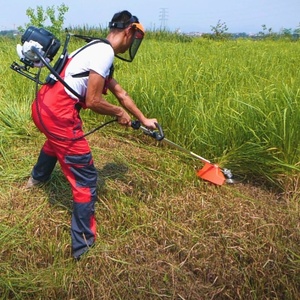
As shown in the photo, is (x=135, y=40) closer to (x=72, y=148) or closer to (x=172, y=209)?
(x=72, y=148)

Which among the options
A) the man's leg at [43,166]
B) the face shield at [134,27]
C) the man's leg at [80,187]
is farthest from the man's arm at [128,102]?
the man's leg at [43,166]

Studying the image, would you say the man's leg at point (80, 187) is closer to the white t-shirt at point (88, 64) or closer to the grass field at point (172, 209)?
the grass field at point (172, 209)

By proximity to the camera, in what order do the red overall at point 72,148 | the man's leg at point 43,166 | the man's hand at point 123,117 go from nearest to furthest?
1. the red overall at point 72,148
2. the man's hand at point 123,117
3. the man's leg at point 43,166

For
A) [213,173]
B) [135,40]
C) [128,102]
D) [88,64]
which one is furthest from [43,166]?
[213,173]

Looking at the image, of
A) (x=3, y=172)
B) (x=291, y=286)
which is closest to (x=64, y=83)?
(x=3, y=172)

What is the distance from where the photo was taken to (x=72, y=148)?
1.99m

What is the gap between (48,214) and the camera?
2355 mm

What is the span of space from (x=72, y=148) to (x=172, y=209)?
84 centimetres

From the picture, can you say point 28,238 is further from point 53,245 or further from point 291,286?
point 291,286

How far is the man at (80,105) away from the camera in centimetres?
191

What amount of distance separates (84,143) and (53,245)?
68 cm

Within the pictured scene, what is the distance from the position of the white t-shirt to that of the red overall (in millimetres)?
62

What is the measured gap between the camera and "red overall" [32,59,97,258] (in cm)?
197

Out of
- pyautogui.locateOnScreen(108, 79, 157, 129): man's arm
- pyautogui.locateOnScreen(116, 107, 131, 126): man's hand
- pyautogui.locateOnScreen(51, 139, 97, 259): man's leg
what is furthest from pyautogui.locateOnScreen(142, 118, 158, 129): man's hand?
pyautogui.locateOnScreen(51, 139, 97, 259): man's leg
